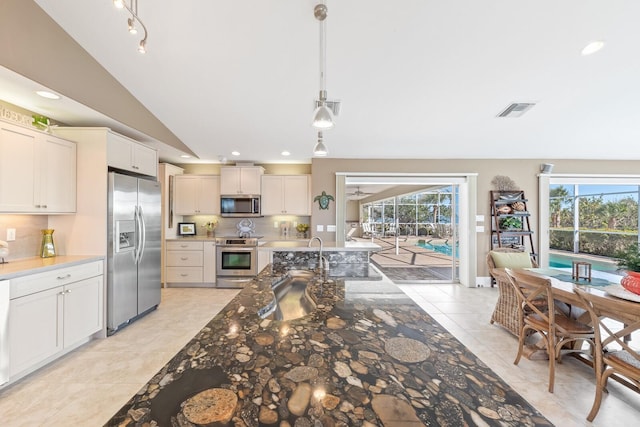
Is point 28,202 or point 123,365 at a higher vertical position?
point 28,202

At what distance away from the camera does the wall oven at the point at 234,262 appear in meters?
4.87

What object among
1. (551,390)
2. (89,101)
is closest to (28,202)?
(89,101)

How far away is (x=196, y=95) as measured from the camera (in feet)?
10.4

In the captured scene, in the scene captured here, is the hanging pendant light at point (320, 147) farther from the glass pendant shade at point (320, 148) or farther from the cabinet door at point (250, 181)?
the cabinet door at point (250, 181)

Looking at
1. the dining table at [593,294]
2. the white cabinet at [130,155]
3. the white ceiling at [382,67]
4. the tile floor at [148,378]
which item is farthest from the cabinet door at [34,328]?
the dining table at [593,294]

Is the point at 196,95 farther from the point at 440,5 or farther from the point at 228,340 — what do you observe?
the point at 228,340

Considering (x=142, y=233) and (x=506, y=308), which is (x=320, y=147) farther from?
(x=506, y=308)

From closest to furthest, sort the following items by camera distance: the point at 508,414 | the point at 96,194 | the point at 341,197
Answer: the point at 508,414 → the point at 96,194 → the point at 341,197

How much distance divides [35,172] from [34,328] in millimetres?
1444

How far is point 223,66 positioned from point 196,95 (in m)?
0.68

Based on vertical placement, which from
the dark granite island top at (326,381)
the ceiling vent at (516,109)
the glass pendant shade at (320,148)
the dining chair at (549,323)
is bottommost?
the dining chair at (549,323)

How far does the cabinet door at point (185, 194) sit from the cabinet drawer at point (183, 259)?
0.86 metres

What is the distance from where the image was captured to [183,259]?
4.88m

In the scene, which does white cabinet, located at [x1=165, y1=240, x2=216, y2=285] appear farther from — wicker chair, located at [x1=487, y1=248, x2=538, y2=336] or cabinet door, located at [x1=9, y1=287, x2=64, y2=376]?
wicker chair, located at [x1=487, y1=248, x2=538, y2=336]
